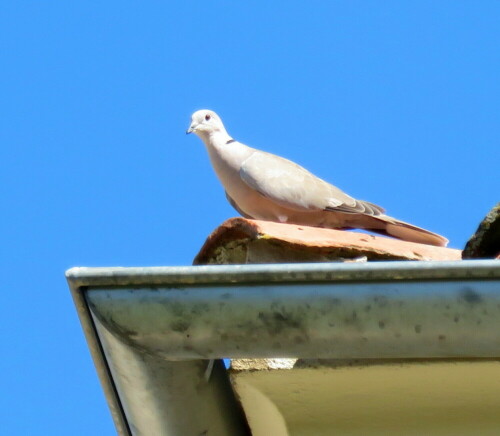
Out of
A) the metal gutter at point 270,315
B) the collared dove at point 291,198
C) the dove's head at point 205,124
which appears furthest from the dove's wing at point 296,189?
the metal gutter at point 270,315

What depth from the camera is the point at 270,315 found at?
2.11 meters

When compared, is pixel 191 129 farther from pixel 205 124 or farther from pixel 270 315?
pixel 270 315

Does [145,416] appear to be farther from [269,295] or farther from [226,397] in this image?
[269,295]

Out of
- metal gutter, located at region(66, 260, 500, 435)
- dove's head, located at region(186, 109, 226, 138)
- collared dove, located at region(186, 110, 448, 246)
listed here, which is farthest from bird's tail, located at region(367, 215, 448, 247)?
metal gutter, located at region(66, 260, 500, 435)

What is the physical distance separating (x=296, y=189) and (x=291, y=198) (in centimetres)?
10

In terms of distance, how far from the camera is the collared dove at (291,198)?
5.87 metres

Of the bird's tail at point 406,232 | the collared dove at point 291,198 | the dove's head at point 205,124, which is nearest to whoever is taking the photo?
the bird's tail at point 406,232

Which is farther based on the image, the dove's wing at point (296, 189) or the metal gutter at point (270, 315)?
the dove's wing at point (296, 189)

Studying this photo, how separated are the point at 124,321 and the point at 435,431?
2.20 ft

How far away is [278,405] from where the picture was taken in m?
2.44

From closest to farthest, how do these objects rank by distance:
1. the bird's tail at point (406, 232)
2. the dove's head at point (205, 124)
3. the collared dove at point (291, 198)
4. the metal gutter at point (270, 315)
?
1. the metal gutter at point (270, 315)
2. the bird's tail at point (406, 232)
3. the collared dove at point (291, 198)
4. the dove's head at point (205, 124)

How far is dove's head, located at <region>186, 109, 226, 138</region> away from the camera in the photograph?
7.20m

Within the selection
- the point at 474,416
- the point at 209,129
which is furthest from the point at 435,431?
the point at 209,129

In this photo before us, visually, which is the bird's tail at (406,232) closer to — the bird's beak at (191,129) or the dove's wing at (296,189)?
the dove's wing at (296,189)
